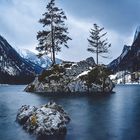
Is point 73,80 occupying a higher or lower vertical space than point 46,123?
higher

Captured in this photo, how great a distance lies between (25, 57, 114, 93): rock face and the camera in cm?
6284

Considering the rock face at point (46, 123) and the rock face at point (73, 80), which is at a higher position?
the rock face at point (73, 80)

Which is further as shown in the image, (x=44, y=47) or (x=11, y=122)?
(x=44, y=47)

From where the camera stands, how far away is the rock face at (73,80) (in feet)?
206

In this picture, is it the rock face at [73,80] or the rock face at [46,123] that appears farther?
the rock face at [73,80]

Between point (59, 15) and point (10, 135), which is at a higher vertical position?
point (59, 15)

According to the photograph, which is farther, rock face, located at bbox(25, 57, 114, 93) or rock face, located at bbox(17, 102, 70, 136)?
rock face, located at bbox(25, 57, 114, 93)

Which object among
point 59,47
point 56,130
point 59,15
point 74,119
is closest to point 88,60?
point 59,47

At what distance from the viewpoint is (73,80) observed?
6341 cm

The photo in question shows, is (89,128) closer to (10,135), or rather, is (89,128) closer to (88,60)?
(10,135)

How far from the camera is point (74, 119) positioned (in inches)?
1059

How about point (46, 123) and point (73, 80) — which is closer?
point (46, 123)

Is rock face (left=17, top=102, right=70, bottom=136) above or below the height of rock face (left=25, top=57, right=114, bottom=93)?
below

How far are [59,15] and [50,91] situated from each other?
702 inches
